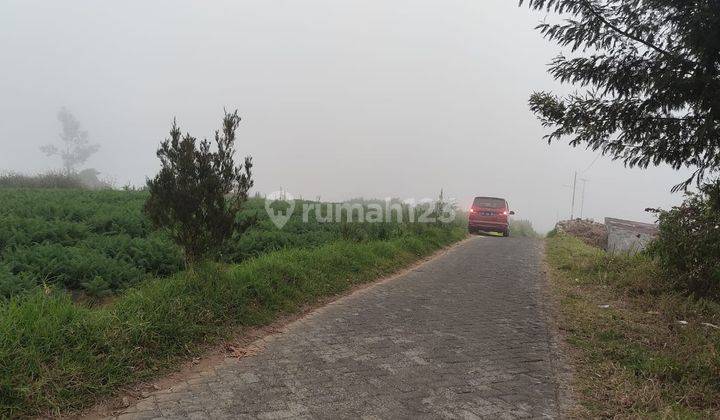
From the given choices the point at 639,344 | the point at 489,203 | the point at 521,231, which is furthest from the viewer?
the point at 521,231

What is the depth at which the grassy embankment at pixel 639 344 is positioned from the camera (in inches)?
131

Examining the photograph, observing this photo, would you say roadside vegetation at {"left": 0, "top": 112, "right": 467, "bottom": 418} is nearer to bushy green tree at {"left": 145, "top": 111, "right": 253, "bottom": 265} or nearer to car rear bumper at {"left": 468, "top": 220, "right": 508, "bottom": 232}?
bushy green tree at {"left": 145, "top": 111, "right": 253, "bottom": 265}

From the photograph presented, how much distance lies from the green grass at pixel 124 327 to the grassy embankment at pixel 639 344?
11.3ft

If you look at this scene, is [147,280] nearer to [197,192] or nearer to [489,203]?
[197,192]

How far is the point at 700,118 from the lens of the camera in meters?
4.23

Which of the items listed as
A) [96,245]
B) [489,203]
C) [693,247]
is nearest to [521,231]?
[489,203]

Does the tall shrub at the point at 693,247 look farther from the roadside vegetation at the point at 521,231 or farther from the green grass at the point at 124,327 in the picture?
the roadside vegetation at the point at 521,231

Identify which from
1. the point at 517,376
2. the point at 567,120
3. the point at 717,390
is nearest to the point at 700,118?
the point at 567,120

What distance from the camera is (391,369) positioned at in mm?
3809

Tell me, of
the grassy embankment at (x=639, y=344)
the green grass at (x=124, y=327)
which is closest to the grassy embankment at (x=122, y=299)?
the green grass at (x=124, y=327)

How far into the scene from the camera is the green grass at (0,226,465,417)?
3014mm

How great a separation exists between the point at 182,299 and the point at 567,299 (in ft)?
18.1

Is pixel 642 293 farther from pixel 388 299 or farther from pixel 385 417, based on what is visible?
pixel 385 417

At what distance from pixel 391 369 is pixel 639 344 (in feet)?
9.16
